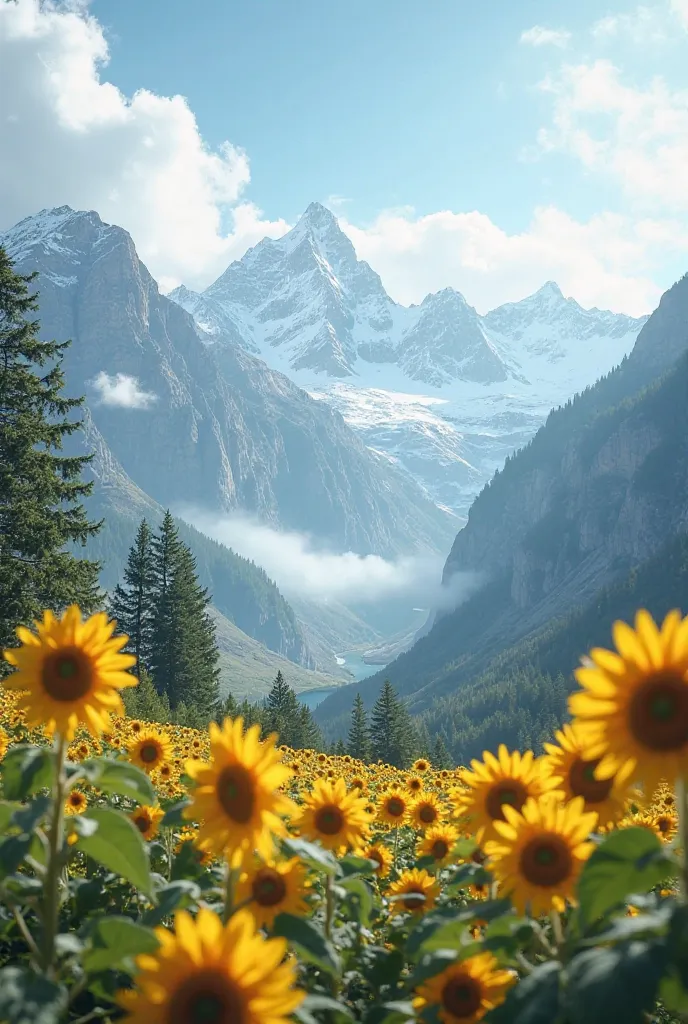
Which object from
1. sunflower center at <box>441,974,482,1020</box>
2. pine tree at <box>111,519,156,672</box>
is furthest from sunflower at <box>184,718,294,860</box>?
pine tree at <box>111,519,156,672</box>

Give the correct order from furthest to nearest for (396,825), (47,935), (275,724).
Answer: (275,724) < (396,825) < (47,935)

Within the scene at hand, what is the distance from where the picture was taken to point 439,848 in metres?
6.08

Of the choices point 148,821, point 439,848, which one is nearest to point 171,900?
point 148,821

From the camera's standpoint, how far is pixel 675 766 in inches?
103

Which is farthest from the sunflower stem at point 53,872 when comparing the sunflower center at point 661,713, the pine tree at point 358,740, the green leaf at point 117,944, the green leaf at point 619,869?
the pine tree at point 358,740

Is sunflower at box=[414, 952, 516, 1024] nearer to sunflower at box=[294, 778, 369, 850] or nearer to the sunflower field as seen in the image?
the sunflower field

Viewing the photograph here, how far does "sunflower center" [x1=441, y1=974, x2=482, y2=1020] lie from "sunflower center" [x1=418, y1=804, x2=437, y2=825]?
4493mm

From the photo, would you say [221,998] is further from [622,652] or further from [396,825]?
[396,825]

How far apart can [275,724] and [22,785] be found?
60773 mm

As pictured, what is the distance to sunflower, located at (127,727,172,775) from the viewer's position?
771 cm

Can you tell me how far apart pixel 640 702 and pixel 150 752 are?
6.20 metres

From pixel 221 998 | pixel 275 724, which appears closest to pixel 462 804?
pixel 221 998

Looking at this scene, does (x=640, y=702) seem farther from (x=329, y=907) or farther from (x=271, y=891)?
(x=271, y=891)

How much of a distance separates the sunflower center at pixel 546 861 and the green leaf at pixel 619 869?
0.85 metres
